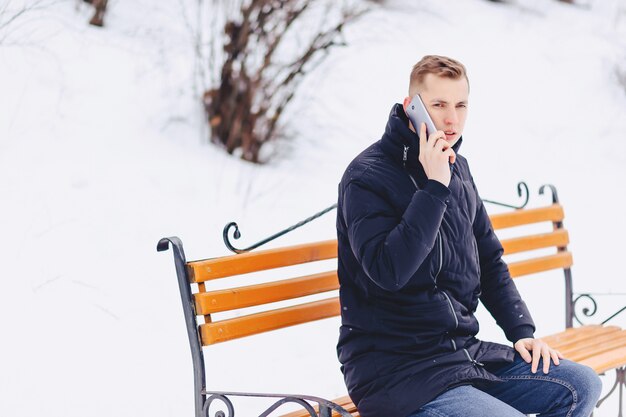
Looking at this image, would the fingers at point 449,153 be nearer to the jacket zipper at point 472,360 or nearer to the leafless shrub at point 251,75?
the jacket zipper at point 472,360

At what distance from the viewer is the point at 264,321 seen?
3.42 meters

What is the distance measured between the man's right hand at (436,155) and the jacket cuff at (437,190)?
2 cm

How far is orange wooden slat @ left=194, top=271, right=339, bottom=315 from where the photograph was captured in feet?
10.7

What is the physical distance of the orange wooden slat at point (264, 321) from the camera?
3252 millimetres

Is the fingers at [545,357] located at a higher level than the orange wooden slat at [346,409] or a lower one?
higher

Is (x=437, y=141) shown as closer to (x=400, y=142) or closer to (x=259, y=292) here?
(x=400, y=142)

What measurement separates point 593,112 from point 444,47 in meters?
1.59

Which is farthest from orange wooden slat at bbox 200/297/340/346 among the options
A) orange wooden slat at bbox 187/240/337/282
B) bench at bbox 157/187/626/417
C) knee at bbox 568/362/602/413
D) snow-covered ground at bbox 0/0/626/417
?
knee at bbox 568/362/602/413

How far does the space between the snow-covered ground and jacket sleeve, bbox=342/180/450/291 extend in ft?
5.60

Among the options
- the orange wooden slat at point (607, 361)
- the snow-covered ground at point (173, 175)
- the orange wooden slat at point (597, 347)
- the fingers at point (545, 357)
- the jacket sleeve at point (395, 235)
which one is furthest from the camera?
the snow-covered ground at point (173, 175)

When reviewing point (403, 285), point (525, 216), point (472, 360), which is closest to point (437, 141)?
point (403, 285)

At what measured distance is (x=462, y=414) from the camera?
2.67m

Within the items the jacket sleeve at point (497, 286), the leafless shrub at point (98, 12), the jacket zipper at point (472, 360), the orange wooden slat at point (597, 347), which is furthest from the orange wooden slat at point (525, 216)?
the leafless shrub at point (98, 12)

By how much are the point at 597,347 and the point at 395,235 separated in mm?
1724
